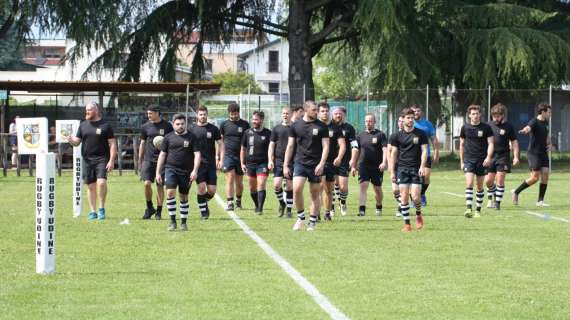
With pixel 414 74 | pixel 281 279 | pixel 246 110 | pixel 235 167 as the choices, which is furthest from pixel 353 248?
pixel 246 110

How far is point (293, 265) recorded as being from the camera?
1270 cm

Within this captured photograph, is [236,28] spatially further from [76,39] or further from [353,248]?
[353,248]

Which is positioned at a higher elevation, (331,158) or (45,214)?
(331,158)

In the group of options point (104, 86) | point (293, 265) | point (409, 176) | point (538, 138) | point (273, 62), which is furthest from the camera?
point (273, 62)

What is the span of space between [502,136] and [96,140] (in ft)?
25.8

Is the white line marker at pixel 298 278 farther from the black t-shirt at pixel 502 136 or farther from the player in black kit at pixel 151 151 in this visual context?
the black t-shirt at pixel 502 136

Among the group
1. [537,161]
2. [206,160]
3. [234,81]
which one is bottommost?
[537,161]

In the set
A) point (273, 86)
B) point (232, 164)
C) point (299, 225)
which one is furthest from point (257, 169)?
point (273, 86)

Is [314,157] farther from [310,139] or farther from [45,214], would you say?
[45,214]

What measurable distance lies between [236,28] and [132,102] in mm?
4999

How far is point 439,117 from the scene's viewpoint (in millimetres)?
42438

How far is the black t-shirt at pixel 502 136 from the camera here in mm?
22297

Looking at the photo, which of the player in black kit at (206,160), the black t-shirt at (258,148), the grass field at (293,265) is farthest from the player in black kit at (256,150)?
the grass field at (293,265)

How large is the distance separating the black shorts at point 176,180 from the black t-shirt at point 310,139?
5.54 ft
